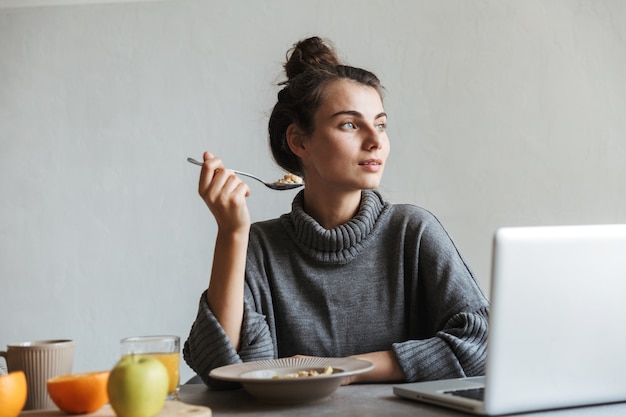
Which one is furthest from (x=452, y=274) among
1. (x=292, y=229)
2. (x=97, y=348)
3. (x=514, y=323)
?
(x=97, y=348)

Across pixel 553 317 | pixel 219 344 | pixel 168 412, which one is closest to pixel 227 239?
pixel 219 344

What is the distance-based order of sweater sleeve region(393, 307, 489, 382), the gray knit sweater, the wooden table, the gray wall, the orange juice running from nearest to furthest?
the wooden table → the orange juice → sweater sleeve region(393, 307, 489, 382) → the gray knit sweater → the gray wall

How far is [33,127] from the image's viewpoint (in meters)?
2.94

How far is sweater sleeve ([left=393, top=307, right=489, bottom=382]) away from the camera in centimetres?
149

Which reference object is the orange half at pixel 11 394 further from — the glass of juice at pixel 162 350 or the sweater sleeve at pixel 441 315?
the sweater sleeve at pixel 441 315

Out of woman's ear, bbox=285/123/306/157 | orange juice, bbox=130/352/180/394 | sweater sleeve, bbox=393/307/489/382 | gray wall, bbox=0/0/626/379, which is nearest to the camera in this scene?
orange juice, bbox=130/352/180/394

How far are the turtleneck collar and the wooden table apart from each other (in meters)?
0.42

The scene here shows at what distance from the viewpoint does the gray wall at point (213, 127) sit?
2680 mm

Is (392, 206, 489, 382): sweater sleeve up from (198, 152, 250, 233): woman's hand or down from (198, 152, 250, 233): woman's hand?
down

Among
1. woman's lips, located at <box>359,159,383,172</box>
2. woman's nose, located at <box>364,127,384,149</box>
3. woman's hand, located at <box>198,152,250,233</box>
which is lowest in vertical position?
woman's hand, located at <box>198,152,250,233</box>

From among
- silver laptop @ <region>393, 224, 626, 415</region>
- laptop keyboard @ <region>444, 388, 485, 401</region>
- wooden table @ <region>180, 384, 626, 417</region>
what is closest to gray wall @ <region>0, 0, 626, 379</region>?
wooden table @ <region>180, 384, 626, 417</region>

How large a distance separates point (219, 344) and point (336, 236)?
377 millimetres

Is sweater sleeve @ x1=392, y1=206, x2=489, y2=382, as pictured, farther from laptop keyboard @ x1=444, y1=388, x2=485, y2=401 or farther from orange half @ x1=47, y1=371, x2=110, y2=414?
orange half @ x1=47, y1=371, x2=110, y2=414

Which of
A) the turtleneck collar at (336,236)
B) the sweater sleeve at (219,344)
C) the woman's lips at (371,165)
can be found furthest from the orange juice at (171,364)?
the woman's lips at (371,165)
